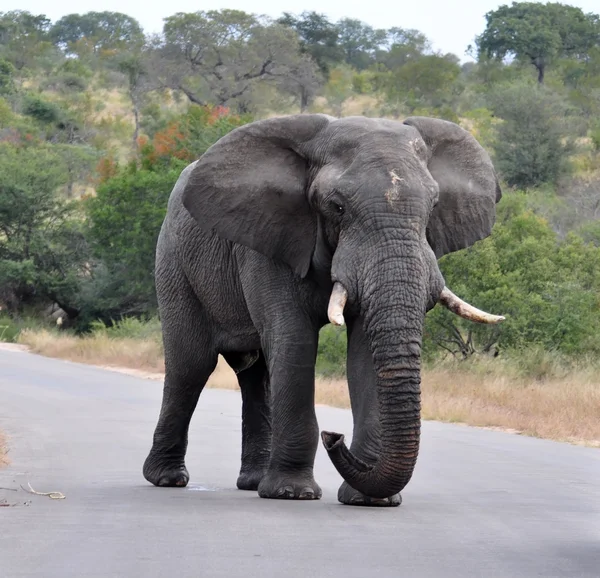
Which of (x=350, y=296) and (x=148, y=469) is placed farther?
(x=148, y=469)

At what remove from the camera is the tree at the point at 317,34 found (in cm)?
7481

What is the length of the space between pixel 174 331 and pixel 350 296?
2753 mm

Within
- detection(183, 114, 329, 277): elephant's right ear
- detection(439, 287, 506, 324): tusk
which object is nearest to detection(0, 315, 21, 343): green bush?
detection(183, 114, 329, 277): elephant's right ear

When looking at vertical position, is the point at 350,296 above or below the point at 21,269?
above

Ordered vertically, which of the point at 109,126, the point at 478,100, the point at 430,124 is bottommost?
the point at 109,126

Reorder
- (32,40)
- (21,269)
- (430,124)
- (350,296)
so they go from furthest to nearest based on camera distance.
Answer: (32,40)
(21,269)
(430,124)
(350,296)

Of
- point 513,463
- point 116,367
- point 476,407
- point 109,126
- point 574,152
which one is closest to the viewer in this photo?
point 513,463

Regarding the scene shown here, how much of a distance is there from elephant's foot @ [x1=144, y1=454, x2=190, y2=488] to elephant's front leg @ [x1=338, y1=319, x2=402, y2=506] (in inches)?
75.4

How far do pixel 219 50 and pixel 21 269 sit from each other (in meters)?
26.0

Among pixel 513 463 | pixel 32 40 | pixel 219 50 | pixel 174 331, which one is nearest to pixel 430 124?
pixel 174 331

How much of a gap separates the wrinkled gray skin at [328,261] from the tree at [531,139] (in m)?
38.5

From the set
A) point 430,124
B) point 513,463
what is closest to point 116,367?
point 513,463

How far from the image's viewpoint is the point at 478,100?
6638 centimetres

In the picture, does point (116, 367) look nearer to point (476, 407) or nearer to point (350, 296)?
point (476, 407)
